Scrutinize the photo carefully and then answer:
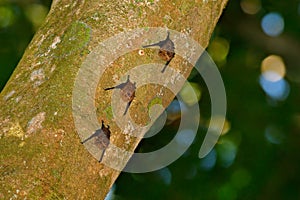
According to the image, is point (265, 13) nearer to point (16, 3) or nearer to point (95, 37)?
point (16, 3)

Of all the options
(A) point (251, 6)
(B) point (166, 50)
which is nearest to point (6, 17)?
(A) point (251, 6)

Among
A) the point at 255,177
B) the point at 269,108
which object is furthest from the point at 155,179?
the point at 269,108

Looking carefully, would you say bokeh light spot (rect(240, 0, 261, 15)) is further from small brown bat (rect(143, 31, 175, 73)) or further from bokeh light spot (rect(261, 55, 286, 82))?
small brown bat (rect(143, 31, 175, 73))

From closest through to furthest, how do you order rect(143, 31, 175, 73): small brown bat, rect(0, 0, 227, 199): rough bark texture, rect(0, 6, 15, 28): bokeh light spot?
rect(0, 0, 227, 199): rough bark texture → rect(143, 31, 175, 73): small brown bat → rect(0, 6, 15, 28): bokeh light spot

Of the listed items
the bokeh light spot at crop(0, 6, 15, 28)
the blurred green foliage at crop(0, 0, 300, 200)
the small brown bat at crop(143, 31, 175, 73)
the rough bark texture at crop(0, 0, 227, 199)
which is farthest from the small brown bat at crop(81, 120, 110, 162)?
the bokeh light spot at crop(0, 6, 15, 28)

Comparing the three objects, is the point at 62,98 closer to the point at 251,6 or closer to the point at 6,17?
the point at 6,17

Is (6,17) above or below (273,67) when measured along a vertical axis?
above

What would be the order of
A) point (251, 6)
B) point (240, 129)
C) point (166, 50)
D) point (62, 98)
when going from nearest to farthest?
point (62, 98) < point (166, 50) < point (240, 129) < point (251, 6)
